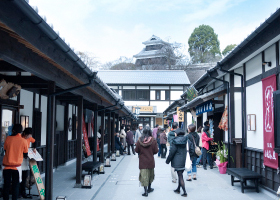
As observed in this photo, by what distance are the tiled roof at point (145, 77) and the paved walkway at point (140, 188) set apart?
25.2 meters

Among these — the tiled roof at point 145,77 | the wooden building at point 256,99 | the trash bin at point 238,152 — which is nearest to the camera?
the wooden building at point 256,99

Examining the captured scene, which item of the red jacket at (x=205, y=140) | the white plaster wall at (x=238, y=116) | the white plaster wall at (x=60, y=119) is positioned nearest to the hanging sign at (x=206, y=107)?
the red jacket at (x=205, y=140)

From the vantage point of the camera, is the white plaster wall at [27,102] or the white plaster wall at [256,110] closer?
the white plaster wall at [256,110]

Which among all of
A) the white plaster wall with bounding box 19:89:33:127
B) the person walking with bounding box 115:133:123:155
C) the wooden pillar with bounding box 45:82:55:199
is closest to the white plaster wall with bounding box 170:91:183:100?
the person walking with bounding box 115:133:123:155

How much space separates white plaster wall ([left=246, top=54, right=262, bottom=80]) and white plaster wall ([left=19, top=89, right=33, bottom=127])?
650 cm

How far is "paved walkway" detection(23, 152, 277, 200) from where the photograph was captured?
7184 millimetres

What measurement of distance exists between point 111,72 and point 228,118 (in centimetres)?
3044

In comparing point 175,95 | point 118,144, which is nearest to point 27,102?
point 118,144

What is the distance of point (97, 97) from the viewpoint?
34.1 feet

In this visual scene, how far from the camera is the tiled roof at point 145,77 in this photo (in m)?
35.6

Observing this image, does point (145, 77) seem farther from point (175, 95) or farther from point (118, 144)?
point (118, 144)

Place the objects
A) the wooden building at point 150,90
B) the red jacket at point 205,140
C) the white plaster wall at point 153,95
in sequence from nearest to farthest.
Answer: the red jacket at point 205,140 → the wooden building at point 150,90 → the white plaster wall at point 153,95

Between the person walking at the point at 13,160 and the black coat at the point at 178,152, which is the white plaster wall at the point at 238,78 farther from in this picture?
the person walking at the point at 13,160

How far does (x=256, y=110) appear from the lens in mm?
8078
